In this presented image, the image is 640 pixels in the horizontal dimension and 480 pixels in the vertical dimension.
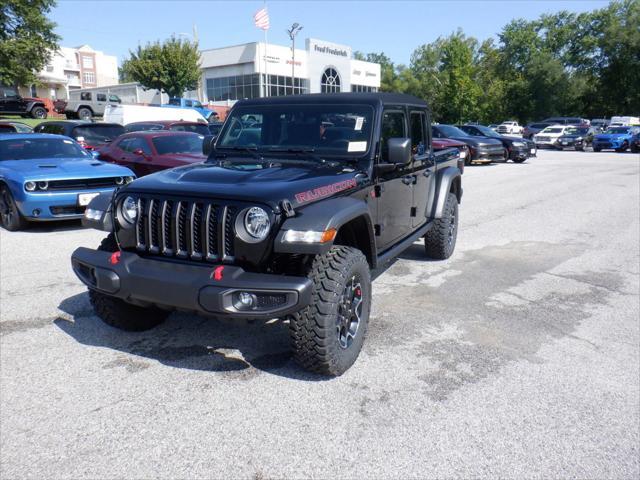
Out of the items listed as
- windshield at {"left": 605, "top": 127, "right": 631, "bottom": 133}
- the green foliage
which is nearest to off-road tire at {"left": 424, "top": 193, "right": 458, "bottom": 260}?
windshield at {"left": 605, "top": 127, "right": 631, "bottom": 133}

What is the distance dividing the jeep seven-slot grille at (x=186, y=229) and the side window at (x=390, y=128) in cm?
159

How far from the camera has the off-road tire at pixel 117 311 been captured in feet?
12.4

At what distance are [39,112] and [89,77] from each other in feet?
199

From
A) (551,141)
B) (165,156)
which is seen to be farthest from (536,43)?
(165,156)

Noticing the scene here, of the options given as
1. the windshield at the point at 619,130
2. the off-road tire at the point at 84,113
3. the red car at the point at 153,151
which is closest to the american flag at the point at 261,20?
the off-road tire at the point at 84,113

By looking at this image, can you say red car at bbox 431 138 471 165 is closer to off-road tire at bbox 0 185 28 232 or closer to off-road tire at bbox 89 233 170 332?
off-road tire at bbox 0 185 28 232

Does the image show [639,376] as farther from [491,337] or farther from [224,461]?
[224,461]

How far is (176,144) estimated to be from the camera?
10.1 metres

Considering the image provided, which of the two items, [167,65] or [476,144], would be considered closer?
[476,144]

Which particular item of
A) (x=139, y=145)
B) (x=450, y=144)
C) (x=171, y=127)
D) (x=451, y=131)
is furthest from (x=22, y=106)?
(x=450, y=144)

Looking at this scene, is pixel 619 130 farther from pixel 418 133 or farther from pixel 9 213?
pixel 9 213

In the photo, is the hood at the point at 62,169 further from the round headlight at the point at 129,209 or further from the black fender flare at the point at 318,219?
the black fender flare at the point at 318,219

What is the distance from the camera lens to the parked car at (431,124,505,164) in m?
19.0

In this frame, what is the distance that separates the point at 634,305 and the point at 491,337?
1837 millimetres
